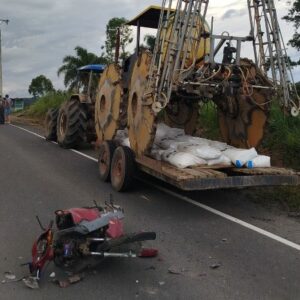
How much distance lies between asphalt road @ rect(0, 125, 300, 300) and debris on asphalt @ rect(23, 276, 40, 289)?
2.3 inches

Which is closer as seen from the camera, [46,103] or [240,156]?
[240,156]

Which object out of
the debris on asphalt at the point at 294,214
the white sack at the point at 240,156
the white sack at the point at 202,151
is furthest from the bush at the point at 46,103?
the debris on asphalt at the point at 294,214

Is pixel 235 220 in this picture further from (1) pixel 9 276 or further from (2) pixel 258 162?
(1) pixel 9 276

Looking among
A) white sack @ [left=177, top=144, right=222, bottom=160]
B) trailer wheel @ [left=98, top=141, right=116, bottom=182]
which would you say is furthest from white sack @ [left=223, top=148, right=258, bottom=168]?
trailer wheel @ [left=98, top=141, right=116, bottom=182]

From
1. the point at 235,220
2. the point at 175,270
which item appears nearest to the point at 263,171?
the point at 235,220

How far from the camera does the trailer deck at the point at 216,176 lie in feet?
22.4

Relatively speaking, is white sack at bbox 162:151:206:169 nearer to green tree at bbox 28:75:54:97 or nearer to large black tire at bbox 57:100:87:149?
large black tire at bbox 57:100:87:149

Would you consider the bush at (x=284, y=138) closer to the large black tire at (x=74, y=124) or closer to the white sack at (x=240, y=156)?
the white sack at (x=240, y=156)

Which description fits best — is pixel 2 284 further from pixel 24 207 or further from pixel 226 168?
pixel 226 168

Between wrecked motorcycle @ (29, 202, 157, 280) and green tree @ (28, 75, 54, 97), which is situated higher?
green tree @ (28, 75, 54, 97)

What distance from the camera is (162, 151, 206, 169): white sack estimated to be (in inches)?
295

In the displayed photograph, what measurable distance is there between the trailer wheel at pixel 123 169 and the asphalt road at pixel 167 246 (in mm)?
186

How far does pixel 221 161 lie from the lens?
25.7 feet

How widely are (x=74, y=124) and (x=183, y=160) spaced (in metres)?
7.03
